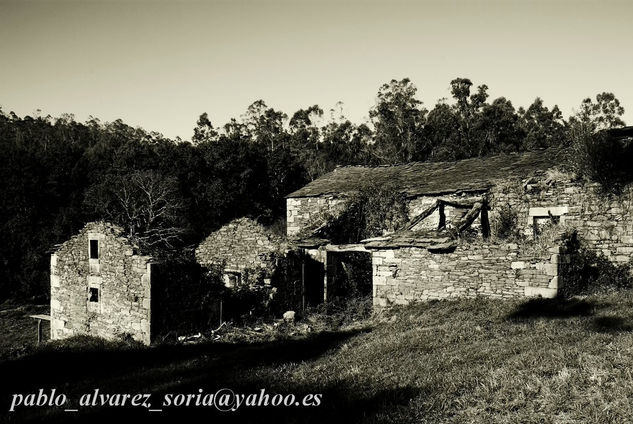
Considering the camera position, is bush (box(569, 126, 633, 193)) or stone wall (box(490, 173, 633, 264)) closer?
stone wall (box(490, 173, 633, 264))

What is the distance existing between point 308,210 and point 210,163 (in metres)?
19.2

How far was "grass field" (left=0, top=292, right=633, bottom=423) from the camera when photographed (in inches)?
229

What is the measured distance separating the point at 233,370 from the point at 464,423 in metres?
4.59

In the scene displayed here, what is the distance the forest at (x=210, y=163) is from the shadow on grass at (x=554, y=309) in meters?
6.68

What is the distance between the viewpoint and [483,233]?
57.9ft

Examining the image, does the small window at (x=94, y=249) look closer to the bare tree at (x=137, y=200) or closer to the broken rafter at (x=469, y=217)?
the broken rafter at (x=469, y=217)

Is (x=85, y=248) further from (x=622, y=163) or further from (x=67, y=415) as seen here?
(x=622, y=163)

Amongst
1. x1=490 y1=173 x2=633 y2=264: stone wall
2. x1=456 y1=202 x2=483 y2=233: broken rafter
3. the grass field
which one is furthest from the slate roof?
the grass field

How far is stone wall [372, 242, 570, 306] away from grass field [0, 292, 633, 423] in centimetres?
59

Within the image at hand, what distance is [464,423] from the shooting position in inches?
217

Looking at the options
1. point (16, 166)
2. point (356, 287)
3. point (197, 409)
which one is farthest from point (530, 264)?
point (16, 166)

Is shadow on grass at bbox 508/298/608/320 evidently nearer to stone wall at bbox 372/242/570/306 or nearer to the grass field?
the grass field

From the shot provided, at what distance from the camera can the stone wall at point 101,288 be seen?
1431 cm

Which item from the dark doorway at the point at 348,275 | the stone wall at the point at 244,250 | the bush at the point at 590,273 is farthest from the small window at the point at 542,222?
the stone wall at the point at 244,250
